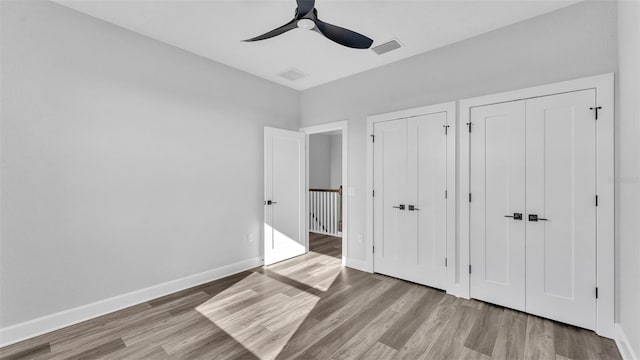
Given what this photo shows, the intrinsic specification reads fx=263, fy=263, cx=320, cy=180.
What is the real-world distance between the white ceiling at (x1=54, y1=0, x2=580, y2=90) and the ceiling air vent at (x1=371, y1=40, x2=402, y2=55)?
0.07 m

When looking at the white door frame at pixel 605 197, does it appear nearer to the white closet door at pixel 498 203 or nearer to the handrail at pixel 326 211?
the white closet door at pixel 498 203

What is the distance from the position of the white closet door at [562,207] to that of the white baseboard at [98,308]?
375 cm

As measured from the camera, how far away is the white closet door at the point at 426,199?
327 centimetres

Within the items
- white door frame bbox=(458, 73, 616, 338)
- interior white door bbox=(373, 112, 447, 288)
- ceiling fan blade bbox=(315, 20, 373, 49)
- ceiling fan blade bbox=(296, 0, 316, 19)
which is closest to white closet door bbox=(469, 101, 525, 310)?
interior white door bbox=(373, 112, 447, 288)

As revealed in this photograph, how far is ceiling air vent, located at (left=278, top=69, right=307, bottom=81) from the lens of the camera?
401 centimetres

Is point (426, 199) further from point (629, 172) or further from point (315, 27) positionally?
point (315, 27)

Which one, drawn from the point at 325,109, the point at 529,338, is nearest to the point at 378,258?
the point at 529,338

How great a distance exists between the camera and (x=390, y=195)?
3740 millimetres

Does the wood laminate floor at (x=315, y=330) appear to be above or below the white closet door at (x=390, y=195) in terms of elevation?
below

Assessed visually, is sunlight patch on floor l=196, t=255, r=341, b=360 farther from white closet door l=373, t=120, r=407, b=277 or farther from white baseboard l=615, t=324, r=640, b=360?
white baseboard l=615, t=324, r=640, b=360

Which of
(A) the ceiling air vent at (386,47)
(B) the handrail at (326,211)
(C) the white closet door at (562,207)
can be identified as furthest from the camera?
(B) the handrail at (326,211)

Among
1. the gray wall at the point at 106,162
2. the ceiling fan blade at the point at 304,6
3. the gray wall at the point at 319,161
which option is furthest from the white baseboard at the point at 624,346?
the gray wall at the point at 319,161

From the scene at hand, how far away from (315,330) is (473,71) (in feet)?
10.7

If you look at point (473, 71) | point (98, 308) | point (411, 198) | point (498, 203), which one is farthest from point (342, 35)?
point (98, 308)
